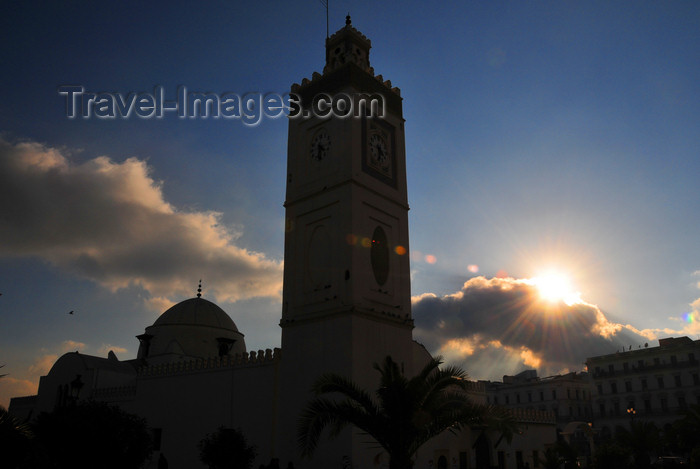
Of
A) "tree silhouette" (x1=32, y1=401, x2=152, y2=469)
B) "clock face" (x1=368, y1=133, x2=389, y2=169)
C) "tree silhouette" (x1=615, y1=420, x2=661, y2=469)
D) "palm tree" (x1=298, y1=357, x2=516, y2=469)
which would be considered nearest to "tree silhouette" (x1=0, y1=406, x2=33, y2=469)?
"tree silhouette" (x1=32, y1=401, x2=152, y2=469)

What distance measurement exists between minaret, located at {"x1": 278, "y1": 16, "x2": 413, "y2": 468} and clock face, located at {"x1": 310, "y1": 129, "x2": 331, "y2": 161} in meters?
0.07

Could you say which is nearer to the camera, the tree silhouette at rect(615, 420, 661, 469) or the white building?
the tree silhouette at rect(615, 420, 661, 469)

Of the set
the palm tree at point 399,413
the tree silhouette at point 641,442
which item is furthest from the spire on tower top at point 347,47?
the tree silhouette at point 641,442

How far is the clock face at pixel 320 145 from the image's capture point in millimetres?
27102

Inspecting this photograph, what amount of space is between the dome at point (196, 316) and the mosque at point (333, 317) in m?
8.93

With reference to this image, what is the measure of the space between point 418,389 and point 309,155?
15.7 metres

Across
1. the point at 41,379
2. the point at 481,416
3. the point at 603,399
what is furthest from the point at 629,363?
the point at 41,379

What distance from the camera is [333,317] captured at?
23.4m

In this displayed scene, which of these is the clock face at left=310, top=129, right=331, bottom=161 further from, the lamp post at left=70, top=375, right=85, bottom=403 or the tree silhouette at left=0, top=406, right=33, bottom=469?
the lamp post at left=70, top=375, right=85, bottom=403

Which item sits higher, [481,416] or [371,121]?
[371,121]

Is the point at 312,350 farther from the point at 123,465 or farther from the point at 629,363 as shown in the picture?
the point at 629,363

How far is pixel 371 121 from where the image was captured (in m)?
27.5

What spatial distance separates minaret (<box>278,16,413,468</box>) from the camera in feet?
75.6

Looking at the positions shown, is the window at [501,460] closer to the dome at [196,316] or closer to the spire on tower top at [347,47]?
the spire on tower top at [347,47]
